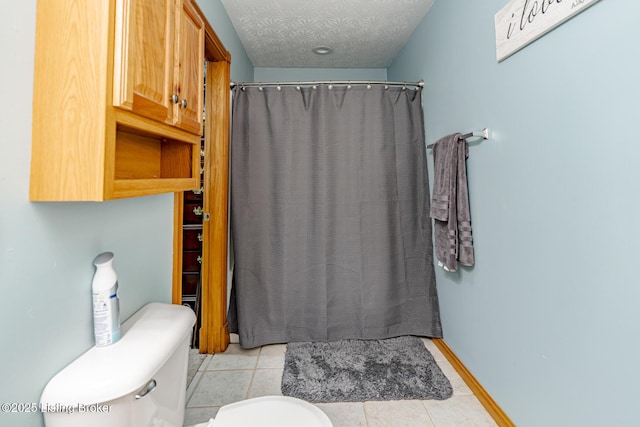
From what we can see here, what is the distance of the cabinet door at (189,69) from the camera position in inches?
42.5

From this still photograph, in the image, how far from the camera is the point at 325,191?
7.47 ft

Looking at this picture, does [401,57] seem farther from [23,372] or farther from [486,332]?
[23,372]

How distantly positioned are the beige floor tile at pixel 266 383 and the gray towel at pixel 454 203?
4.05ft

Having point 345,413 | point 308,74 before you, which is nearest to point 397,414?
point 345,413

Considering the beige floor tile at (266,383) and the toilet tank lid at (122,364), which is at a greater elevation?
the toilet tank lid at (122,364)

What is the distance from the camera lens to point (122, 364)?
33.2 inches

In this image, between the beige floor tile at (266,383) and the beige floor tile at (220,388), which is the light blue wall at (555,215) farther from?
the beige floor tile at (220,388)

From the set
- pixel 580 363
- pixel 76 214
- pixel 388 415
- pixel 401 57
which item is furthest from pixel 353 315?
pixel 401 57

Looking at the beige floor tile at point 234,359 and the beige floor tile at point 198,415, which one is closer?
the beige floor tile at point 198,415

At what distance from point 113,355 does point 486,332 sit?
1660mm

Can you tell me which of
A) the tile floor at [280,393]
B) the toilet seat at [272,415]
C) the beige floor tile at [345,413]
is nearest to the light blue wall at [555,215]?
the tile floor at [280,393]

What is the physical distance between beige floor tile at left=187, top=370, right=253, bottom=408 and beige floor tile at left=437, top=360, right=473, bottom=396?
120 cm

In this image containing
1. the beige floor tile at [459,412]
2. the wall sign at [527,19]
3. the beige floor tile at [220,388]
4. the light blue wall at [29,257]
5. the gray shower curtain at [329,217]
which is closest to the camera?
the light blue wall at [29,257]

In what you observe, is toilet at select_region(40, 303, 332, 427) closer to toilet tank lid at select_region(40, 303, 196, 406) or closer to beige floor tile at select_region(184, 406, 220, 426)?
toilet tank lid at select_region(40, 303, 196, 406)
